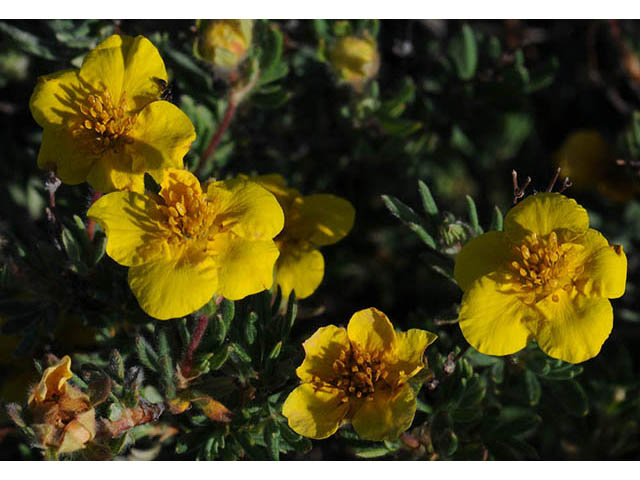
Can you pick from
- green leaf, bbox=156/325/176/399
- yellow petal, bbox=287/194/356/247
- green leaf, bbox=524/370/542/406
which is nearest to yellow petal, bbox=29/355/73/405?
green leaf, bbox=156/325/176/399

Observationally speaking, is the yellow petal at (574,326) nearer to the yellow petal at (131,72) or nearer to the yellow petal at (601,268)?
the yellow petal at (601,268)

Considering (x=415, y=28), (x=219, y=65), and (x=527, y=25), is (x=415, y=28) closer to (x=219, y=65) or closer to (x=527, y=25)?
(x=527, y=25)

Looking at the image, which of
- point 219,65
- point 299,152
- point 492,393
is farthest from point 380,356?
point 299,152

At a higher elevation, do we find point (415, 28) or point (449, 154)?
point (415, 28)

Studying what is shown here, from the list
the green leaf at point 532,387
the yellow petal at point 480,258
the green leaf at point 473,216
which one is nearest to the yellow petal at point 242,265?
the yellow petal at point 480,258

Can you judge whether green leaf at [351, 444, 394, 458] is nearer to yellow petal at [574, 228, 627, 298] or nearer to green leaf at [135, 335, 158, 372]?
green leaf at [135, 335, 158, 372]

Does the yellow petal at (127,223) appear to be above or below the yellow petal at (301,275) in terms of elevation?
above

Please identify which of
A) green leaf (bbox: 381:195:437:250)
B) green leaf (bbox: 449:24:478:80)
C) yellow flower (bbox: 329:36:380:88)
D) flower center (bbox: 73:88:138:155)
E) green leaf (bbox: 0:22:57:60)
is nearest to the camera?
flower center (bbox: 73:88:138:155)
